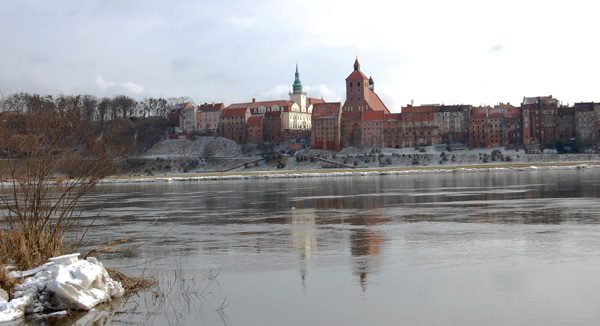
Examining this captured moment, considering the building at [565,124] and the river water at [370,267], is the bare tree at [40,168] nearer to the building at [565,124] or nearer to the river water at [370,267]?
the river water at [370,267]

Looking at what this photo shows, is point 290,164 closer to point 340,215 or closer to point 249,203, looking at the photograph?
point 249,203

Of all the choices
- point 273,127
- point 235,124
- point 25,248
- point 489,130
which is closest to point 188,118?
point 235,124

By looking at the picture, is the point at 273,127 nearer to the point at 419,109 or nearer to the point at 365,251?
the point at 419,109

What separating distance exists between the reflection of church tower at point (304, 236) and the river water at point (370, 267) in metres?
0.04

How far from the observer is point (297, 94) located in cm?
18538

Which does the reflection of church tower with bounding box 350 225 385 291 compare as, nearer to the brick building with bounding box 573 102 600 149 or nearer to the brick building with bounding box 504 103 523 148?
the brick building with bounding box 573 102 600 149

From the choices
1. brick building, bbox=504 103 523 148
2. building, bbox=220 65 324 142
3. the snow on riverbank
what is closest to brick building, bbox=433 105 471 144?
brick building, bbox=504 103 523 148

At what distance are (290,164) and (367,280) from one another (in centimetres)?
10771

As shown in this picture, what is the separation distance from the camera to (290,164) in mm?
122125

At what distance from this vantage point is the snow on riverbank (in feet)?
41.5

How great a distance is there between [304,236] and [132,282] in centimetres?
825

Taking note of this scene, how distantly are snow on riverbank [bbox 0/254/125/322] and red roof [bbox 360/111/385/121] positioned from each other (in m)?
Answer: 137

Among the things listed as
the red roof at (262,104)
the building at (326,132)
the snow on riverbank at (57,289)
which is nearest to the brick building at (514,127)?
the building at (326,132)

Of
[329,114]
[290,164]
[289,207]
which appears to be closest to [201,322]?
[289,207]
